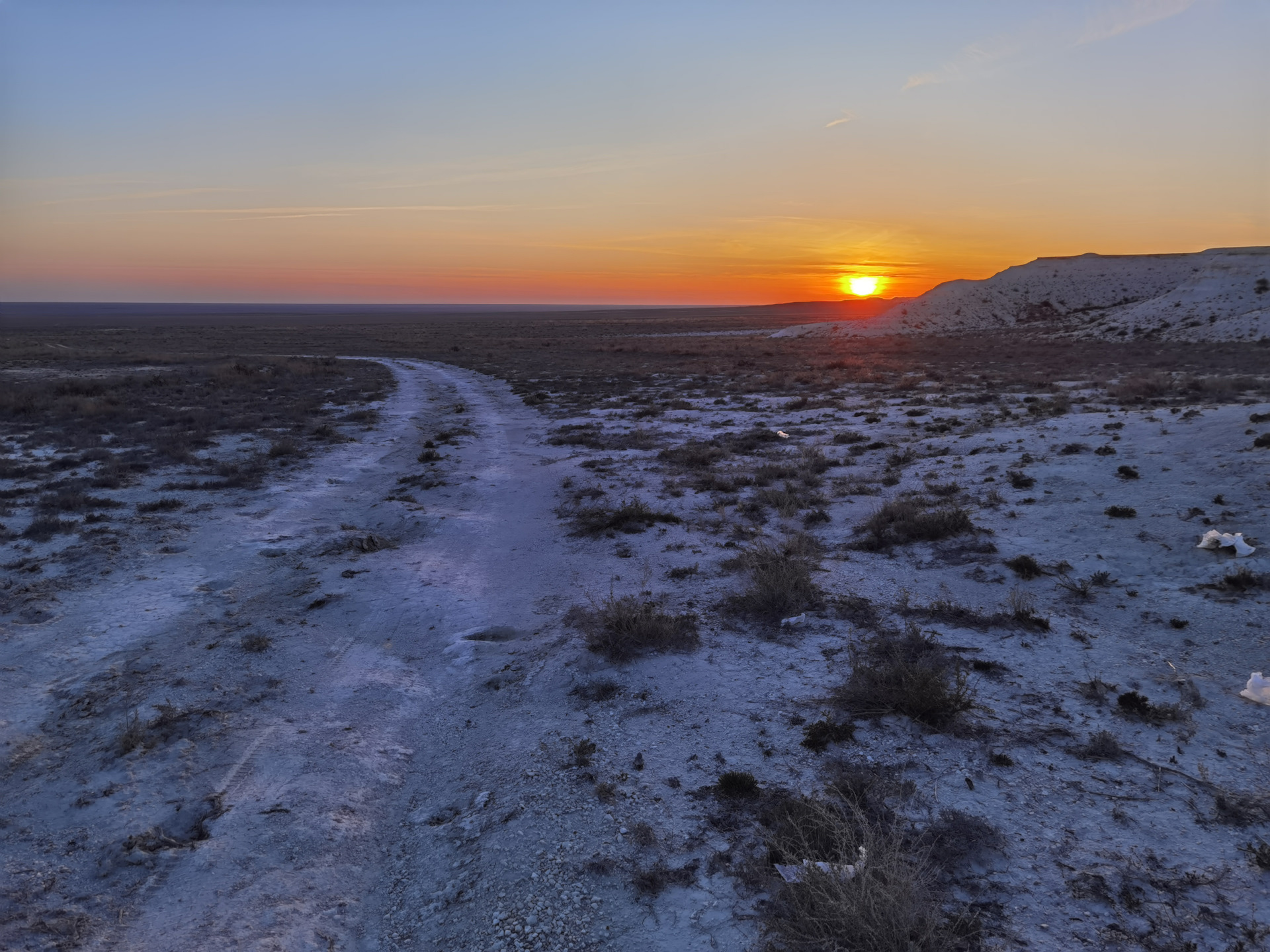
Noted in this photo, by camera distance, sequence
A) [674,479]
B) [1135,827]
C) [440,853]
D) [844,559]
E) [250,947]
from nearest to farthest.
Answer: [250,947] < [1135,827] < [440,853] < [844,559] < [674,479]

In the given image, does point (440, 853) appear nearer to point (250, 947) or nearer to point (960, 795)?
point (250, 947)

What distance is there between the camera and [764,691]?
6328 millimetres

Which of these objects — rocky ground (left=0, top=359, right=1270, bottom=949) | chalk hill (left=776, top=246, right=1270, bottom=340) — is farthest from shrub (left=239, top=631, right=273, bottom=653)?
chalk hill (left=776, top=246, right=1270, bottom=340)

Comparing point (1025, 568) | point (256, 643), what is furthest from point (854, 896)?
point (256, 643)

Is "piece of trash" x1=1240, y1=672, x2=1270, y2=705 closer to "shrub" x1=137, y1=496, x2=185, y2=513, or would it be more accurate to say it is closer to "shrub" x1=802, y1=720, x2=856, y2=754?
"shrub" x1=802, y1=720, x2=856, y2=754

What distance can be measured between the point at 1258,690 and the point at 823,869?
4336 millimetres

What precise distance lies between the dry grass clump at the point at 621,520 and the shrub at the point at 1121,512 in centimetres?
633

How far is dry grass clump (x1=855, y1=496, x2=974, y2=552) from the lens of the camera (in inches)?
395

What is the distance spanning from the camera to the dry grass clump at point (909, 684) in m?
5.64

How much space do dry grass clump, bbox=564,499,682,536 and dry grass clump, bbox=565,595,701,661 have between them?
3.35 meters

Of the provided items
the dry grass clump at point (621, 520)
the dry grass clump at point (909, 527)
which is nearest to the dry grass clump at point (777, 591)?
the dry grass clump at point (909, 527)

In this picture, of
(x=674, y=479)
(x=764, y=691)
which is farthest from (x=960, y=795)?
(x=674, y=479)

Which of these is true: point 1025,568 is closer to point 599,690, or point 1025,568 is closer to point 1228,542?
point 1228,542

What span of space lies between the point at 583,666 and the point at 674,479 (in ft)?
25.2
